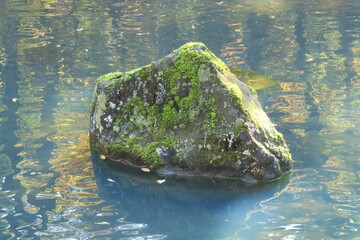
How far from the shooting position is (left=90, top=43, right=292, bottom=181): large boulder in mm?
6020

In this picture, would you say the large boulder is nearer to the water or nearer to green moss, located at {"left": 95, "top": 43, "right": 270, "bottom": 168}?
green moss, located at {"left": 95, "top": 43, "right": 270, "bottom": 168}

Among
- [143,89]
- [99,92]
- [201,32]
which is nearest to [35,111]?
[99,92]

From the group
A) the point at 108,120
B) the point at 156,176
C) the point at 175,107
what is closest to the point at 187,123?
the point at 175,107

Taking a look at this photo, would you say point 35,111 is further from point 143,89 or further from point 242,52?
point 242,52

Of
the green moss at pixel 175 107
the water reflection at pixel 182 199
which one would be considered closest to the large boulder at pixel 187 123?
the green moss at pixel 175 107

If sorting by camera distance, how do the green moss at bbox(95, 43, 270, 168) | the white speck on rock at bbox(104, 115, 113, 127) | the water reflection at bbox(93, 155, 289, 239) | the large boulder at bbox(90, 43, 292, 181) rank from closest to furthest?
1. the water reflection at bbox(93, 155, 289, 239)
2. the large boulder at bbox(90, 43, 292, 181)
3. the green moss at bbox(95, 43, 270, 168)
4. the white speck on rock at bbox(104, 115, 113, 127)

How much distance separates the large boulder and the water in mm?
253

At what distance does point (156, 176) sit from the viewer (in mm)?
6191

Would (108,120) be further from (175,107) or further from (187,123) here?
(187,123)

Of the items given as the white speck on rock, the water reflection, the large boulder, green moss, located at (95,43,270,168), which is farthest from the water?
the white speck on rock

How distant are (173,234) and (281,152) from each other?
202 cm

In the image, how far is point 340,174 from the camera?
6.02 metres

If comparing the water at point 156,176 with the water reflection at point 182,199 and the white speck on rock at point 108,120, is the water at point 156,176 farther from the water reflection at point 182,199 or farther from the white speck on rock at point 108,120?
the white speck on rock at point 108,120

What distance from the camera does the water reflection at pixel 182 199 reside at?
5004 millimetres
